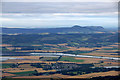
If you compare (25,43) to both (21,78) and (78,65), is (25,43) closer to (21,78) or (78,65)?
(78,65)

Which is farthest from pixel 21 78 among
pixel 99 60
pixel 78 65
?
pixel 99 60

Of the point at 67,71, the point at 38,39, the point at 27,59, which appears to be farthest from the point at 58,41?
the point at 67,71

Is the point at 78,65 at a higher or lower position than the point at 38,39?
lower

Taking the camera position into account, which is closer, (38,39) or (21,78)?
(21,78)

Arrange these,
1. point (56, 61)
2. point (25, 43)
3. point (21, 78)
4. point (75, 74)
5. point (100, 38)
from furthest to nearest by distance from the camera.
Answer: point (100, 38)
point (25, 43)
point (56, 61)
point (75, 74)
point (21, 78)

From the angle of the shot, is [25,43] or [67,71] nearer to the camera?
[67,71]

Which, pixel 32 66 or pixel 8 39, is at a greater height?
pixel 8 39

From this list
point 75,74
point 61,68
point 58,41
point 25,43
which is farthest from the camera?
point 58,41

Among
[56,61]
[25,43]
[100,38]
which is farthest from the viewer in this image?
[100,38]

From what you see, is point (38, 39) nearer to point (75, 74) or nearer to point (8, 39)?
point (8, 39)
